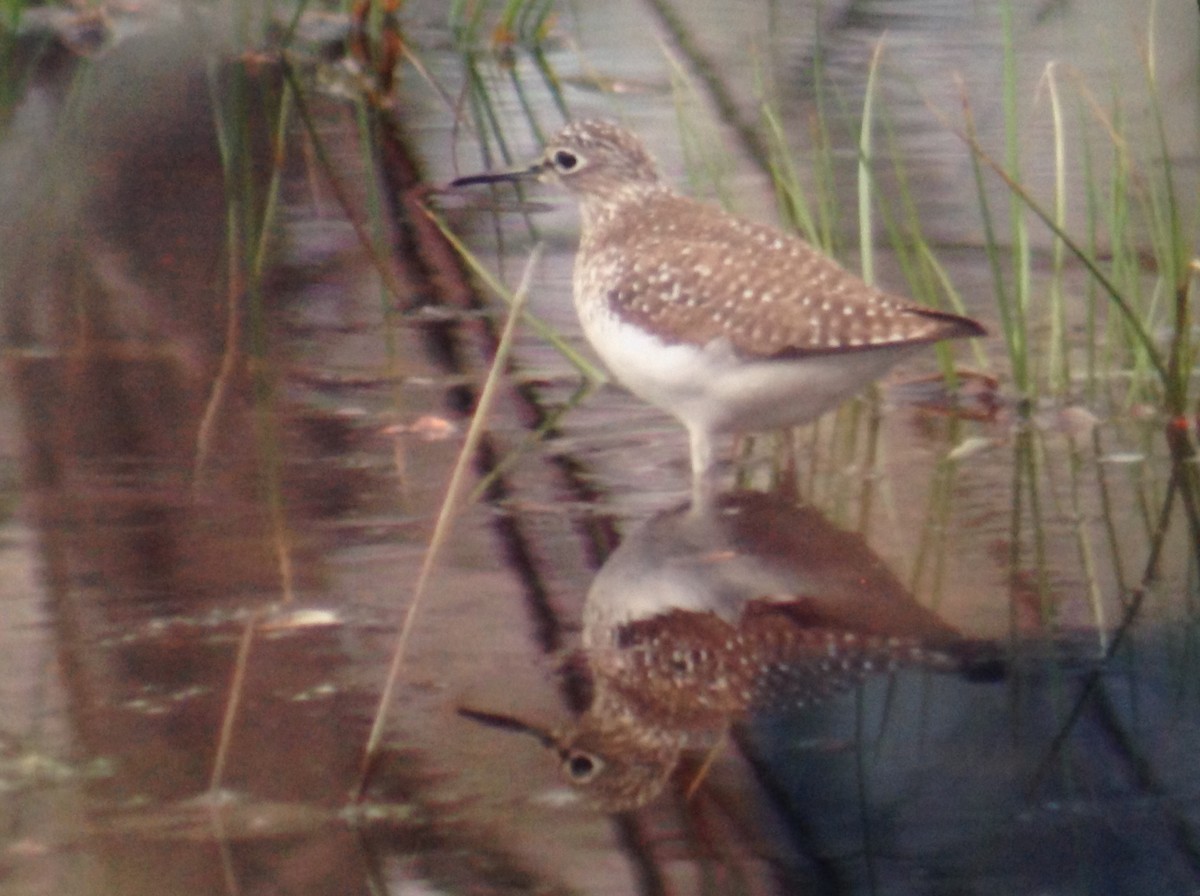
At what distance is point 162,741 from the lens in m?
3.06

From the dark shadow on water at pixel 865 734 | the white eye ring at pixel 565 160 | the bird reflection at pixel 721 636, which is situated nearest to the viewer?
the dark shadow on water at pixel 865 734

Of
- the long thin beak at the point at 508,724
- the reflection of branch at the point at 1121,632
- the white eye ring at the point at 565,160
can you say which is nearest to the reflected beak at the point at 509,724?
the long thin beak at the point at 508,724

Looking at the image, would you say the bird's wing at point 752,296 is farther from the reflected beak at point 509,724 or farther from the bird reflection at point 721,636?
the reflected beak at point 509,724

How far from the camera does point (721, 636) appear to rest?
3541mm

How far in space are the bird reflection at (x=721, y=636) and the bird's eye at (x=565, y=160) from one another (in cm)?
130

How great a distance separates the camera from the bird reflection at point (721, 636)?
10.2 feet

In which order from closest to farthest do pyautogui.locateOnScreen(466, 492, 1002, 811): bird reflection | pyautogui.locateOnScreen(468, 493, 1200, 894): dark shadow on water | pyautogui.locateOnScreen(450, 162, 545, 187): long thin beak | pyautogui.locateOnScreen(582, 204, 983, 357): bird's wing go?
pyautogui.locateOnScreen(468, 493, 1200, 894): dark shadow on water < pyautogui.locateOnScreen(466, 492, 1002, 811): bird reflection < pyautogui.locateOnScreen(582, 204, 983, 357): bird's wing < pyautogui.locateOnScreen(450, 162, 545, 187): long thin beak

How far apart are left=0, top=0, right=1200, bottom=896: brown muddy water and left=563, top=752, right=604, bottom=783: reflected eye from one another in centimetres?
1

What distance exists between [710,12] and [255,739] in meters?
7.14

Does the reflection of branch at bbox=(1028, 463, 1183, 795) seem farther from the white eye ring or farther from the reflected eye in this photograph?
the white eye ring

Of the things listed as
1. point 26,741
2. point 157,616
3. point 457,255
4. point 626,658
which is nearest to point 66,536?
point 157,616

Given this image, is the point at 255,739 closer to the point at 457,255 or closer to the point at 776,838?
the point at 776,838

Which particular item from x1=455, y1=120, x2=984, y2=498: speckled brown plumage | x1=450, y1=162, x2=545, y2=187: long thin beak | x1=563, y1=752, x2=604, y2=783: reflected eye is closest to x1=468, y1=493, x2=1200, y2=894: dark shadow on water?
x1=563, y1=752, x2=604, y2=783: reflected eye

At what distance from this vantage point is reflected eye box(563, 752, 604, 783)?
9.74ft
